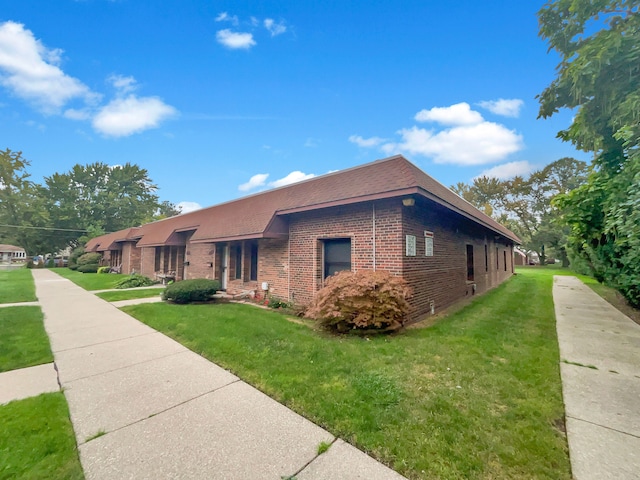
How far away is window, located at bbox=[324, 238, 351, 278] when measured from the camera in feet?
25.7

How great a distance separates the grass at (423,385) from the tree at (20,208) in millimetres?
51217

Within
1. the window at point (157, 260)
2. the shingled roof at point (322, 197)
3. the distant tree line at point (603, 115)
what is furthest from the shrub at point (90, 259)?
the distant tree line at point (603, 115)

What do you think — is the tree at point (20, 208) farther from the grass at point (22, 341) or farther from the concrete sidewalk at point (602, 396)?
the concrete sidewalk at point (602, 396)

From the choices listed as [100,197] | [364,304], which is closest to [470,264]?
[364,304]

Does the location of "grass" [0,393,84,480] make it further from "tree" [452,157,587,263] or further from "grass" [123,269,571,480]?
"tree" [452,157,587,263]

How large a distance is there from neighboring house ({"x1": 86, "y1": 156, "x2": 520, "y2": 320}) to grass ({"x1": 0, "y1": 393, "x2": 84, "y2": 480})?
571cm

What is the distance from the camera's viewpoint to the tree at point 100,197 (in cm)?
4431

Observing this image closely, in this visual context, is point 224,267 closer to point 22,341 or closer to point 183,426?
point 22,341

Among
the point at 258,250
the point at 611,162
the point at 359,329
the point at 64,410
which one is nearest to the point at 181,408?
the point at 64,410

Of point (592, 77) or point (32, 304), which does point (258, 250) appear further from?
point (592, 77)

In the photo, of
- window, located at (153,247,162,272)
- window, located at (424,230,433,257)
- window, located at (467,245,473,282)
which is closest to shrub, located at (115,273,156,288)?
window, located at (153,247,162,272)

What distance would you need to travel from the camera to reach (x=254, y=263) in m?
11.0

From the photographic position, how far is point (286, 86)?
13.0 m

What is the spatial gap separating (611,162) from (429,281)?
5.19 m
